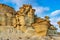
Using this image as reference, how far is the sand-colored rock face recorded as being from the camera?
2275cm

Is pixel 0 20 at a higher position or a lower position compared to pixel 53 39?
higher

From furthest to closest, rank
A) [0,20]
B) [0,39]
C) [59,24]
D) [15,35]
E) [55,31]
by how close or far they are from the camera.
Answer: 1. [59,24]
2. [55,31]
3. [0,20]
4. [15,35]
5. [0,39]

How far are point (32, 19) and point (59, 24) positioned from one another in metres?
4.91

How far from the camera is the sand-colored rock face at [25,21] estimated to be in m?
22.7

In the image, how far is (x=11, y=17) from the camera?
80.5ft

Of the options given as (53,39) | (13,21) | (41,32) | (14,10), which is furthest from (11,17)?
(53,39)

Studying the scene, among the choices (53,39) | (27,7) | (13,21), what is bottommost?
(53,39)

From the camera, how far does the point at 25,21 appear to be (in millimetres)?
24266

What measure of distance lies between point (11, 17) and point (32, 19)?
100.0 inches

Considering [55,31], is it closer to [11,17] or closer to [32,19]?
[32,19]

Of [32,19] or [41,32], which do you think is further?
[32,19]

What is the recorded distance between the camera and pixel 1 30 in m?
22.4

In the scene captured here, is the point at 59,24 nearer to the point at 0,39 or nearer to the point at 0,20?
the point at 0,20

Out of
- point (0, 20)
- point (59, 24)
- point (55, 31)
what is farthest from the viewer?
point (59, 24)
